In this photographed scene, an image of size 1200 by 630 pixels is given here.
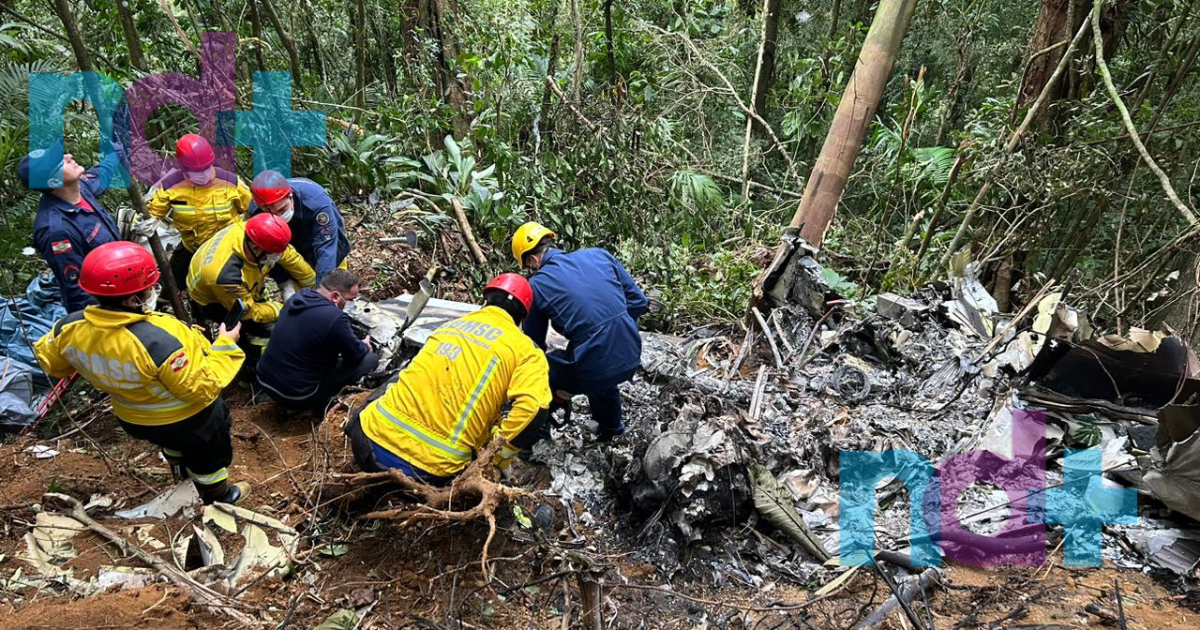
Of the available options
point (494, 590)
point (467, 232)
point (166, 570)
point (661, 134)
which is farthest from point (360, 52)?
point (494, 590)

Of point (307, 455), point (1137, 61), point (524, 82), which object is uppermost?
point (1137, 61)

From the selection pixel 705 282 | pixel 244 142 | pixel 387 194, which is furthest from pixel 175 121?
pixel 705 282

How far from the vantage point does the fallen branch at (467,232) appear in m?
5.77

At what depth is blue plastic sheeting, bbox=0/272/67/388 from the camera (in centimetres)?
385

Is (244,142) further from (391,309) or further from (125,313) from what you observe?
(125,313)

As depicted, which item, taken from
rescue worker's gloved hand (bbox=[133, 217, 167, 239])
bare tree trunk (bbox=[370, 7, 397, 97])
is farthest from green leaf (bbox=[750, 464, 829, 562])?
bare tree trunk (bbox=[370, 7, 397, 97])

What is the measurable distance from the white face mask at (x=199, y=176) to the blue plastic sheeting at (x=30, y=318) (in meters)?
1.17

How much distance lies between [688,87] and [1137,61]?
445cm

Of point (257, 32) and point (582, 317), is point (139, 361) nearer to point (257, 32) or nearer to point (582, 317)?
point (582, 317)

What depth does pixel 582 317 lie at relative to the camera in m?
3.46

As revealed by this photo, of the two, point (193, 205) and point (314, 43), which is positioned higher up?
point (314, 43)

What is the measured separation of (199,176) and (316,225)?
741 mm

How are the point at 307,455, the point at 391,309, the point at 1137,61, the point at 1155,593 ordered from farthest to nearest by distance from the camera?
the point at 1137,61, the point at 391,309, the point at 307,455, the point at 1155,593

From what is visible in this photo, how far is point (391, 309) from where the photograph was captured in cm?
498
